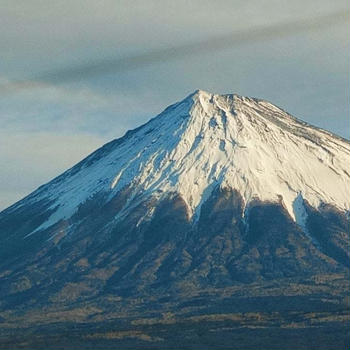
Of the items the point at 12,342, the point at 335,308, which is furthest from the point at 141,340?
the point at 335,308

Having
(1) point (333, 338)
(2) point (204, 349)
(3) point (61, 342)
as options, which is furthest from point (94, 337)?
(1) point (333, 338)

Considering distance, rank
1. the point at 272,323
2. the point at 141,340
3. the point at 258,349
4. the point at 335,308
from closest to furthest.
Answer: the point at 258,349
the point at 141,340
the point at 272,323
the point at 335,308

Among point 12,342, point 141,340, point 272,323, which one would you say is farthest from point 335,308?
point 12,342

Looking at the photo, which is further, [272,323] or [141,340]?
[272,323]

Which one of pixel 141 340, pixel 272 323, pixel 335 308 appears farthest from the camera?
pixel 335 308

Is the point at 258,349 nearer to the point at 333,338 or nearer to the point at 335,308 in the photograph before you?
the point at 333,338

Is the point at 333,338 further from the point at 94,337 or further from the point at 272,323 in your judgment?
the point at 94,337

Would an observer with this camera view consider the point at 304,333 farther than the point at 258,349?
Yes
